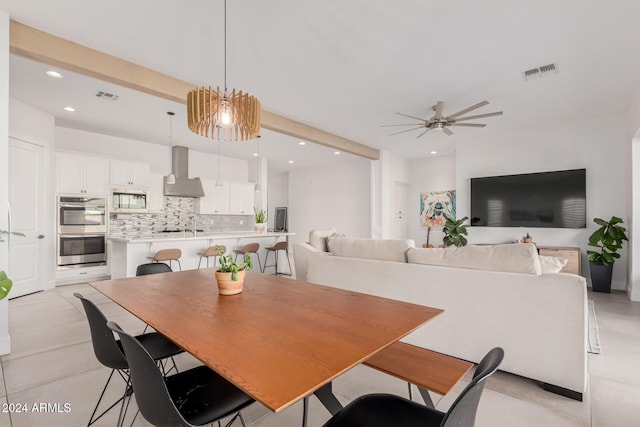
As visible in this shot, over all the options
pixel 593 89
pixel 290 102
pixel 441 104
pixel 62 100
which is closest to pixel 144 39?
pixel 290 102

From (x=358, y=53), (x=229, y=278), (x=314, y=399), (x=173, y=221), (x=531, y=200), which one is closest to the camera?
(x=229, y=278)

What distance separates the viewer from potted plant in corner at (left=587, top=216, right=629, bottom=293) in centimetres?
445

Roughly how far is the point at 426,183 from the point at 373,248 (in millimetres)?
5654

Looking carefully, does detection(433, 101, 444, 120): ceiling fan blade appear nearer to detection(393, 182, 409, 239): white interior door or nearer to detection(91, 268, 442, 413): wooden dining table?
detection(91, 268, 442, 413): wooden dining table

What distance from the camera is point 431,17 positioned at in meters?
2.51

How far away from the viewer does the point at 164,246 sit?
464 centimetres

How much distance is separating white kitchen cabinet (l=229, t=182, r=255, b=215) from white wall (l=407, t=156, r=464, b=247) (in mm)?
4217

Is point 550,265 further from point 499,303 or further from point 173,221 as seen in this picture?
point 173,221

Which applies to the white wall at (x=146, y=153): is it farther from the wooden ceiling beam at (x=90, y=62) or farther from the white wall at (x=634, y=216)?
the white wall at (x=634, y=216)

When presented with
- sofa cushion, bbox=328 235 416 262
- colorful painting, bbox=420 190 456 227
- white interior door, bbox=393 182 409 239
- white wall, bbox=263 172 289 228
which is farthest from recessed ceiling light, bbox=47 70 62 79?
colorful painting, bbox=420 190 456 227

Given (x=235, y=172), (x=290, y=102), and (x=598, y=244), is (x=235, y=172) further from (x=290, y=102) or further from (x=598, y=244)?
(x=598, y=244)

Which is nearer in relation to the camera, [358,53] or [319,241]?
[358,53]

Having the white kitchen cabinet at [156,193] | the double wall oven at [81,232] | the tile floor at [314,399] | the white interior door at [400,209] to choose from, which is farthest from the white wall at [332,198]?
the tile floor at [314,399]

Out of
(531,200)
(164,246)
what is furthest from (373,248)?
(531,200)
